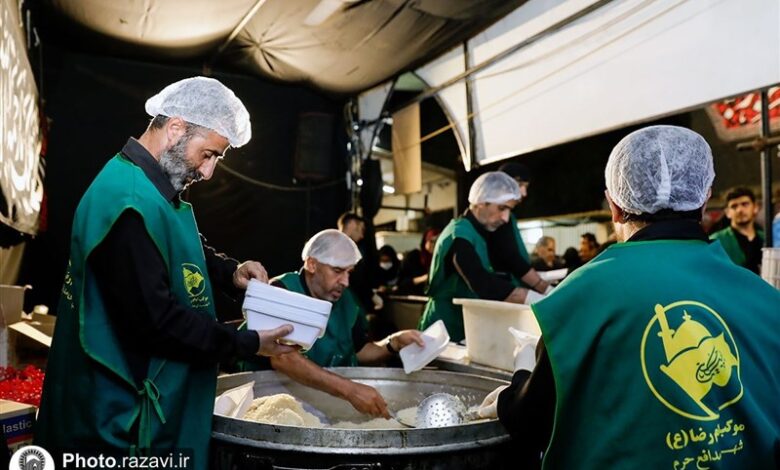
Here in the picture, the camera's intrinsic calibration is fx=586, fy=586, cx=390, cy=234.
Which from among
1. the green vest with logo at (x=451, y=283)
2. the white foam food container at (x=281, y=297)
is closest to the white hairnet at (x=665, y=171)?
the white foam food container at (x=281, y=297)

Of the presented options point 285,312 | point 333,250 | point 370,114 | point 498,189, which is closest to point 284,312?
point 285,312

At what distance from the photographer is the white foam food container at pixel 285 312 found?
1.78 m

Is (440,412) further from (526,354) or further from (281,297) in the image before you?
A: (281,297)

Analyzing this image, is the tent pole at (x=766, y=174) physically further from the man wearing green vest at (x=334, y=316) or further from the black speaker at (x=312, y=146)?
the black speaker at (x=312, y=146)

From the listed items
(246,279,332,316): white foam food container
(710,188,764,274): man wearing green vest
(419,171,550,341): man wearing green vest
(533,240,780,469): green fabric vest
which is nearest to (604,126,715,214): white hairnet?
(533,240,780,469): green fabric vest

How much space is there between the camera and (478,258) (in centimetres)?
360

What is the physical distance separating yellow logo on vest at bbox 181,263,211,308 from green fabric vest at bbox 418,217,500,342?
2.19 metres

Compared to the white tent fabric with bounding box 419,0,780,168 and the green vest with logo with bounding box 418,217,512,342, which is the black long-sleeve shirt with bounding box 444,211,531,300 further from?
the white tent fabric with bounding box 419,0,780,168

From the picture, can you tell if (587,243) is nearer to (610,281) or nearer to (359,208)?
(359,208)

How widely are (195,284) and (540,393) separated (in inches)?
38.5

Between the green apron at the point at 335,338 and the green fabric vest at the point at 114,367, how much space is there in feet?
3.49

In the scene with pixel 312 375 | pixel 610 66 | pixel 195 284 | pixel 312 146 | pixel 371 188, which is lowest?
pixel 312 375

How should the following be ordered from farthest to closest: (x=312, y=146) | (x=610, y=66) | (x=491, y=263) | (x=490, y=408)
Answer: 1. (x=312, y=146)
2. (x=491, y=263)
3. (x=610, y=66)
4. (x=490, y=408)

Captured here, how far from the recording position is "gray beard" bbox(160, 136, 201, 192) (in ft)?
5.63
